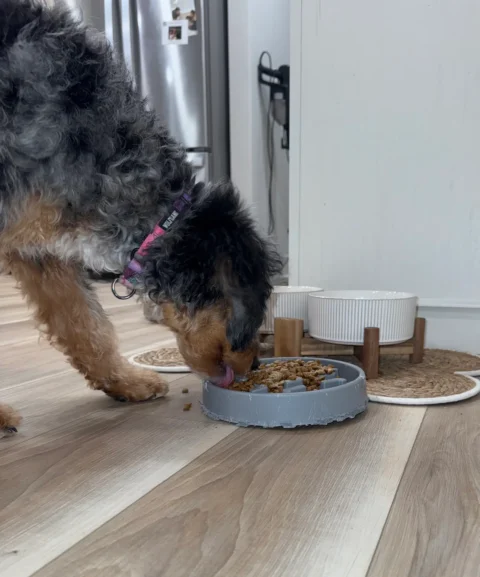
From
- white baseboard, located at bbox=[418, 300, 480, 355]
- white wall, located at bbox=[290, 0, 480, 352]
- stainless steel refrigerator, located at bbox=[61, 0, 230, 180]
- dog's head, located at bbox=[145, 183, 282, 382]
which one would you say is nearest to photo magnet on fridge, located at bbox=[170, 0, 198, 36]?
stainless steel refrigerator, located at bbox=[61, 0, 230, 180]

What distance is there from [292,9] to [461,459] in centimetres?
215

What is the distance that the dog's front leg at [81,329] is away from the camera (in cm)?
192

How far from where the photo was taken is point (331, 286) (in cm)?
281

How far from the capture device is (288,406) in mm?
1603

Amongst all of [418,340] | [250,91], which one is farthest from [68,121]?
[250,91]

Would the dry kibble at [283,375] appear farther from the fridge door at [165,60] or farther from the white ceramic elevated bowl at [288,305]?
the fridge door at [165,60]

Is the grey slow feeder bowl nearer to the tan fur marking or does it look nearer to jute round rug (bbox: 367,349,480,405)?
the tan fur marking

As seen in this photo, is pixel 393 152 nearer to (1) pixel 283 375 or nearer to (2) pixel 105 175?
(1) pixel 283 375

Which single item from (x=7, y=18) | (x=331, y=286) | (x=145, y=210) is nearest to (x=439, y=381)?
(x=331, y=286)

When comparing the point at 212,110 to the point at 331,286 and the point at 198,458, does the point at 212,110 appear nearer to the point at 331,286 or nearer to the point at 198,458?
the point at 331,286

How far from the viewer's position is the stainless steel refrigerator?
183 inches

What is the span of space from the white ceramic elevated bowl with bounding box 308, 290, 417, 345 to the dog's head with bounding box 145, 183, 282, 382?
0.59 m

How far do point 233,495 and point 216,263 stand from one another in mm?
593

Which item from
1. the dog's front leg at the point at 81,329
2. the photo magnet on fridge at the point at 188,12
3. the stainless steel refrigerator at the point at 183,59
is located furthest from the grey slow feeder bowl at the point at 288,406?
the photo magnet on fridge at the point at 188,12
